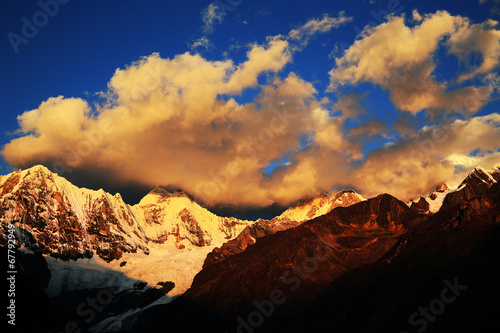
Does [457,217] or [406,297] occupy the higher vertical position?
[457,217]

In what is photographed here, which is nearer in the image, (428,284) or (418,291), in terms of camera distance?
(428,284)

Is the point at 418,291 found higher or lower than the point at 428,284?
lower

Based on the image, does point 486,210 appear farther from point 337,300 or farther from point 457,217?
point 337,300

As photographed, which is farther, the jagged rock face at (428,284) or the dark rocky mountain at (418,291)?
the dark rocky mountain at (418,291)

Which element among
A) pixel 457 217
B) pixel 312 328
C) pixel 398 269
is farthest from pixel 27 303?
pixel 457 217

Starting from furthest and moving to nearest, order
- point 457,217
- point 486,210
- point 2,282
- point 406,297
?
point 457,217, point 486,210, point 406,297, point 2,282

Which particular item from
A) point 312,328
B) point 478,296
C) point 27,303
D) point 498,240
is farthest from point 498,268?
point 27,303

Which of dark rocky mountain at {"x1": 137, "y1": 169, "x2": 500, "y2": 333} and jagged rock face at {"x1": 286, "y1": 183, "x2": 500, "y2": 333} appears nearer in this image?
jagged rock face at {"x1": 286, "y1": 183, "x2": 500, "y2": 333}

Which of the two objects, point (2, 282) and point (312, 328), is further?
point (312, 328)

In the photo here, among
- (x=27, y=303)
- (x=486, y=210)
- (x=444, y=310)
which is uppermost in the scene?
(x=27, y=303)

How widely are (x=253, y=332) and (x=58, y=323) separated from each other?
278 feet

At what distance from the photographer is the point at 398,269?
140375mm

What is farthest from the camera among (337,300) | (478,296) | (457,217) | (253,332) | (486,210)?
(253,332)

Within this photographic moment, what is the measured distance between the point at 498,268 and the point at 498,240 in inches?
681
